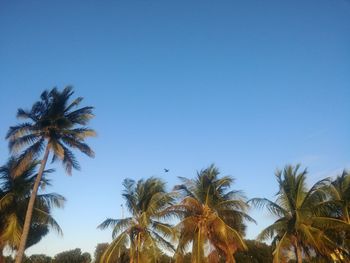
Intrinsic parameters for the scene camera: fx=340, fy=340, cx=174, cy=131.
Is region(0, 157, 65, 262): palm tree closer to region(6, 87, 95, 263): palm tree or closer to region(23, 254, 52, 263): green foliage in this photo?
region(6, 87, 95, 263): palm tree

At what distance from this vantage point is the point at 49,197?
895 inches

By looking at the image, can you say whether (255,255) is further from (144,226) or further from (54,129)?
(54,129)

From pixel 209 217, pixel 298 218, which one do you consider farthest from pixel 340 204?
pixel 209 217

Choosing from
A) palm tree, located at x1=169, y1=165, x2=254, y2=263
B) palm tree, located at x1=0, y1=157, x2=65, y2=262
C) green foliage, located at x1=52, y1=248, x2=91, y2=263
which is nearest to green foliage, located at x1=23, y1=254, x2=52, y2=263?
green foliage, located at x1=52, y1=248, x2=91, y2=263

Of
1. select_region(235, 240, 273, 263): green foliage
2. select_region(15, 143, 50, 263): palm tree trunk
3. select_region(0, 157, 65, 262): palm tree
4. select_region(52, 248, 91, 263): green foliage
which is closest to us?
Answer: select_region(15, 143, 50, 263): palm tree trunk

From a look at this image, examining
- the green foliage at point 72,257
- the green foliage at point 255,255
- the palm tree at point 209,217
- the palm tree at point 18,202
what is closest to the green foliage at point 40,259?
the green foliage at point 72,257

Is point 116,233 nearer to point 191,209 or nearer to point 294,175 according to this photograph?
point 191,209

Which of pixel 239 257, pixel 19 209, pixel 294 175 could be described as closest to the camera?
pixel 19 209

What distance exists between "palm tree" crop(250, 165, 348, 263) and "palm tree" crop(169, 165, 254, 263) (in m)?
1.97

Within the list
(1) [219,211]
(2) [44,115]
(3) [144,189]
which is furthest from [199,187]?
(2) [44,115]

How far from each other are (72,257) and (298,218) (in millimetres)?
52715

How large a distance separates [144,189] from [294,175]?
11.6m

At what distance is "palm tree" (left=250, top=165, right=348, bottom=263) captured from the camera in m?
22.6

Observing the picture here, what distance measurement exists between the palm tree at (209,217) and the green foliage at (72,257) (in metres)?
46.6
